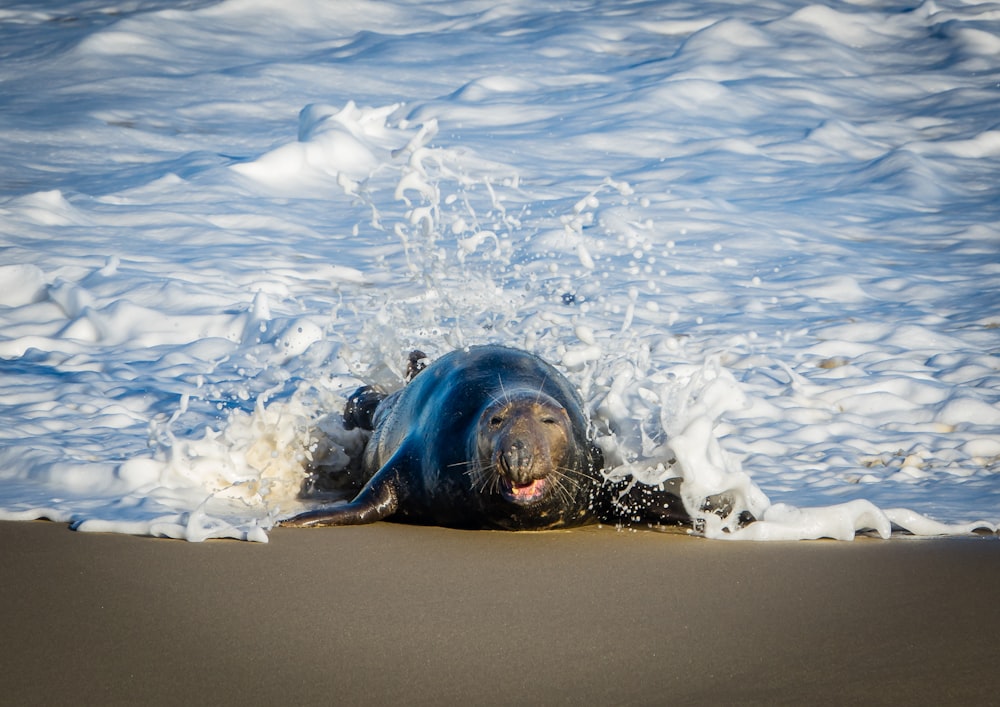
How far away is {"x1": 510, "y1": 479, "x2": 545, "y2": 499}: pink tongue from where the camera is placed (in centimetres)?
455

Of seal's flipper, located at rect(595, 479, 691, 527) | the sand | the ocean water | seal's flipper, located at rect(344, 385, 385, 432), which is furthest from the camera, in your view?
seal's flipper, located at rect(344, 385, 385, 432)

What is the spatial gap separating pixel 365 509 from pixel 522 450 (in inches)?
32.9

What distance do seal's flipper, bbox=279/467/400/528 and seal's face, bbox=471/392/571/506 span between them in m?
0.45

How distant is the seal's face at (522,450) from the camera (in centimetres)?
444

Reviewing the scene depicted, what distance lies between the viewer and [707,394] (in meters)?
5.18

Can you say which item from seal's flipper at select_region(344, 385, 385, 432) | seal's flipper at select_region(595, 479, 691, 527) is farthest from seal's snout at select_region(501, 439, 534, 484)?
seal's flipper at select_region(344, 385, 385, 432)

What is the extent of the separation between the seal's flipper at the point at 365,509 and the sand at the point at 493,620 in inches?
6.9

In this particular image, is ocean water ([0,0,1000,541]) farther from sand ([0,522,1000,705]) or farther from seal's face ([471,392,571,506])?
seal's face ([471,392,571,506])

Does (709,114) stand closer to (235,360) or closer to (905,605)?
(235,360)

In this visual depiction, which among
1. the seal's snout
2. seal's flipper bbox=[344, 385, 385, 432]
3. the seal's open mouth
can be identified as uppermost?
the seal's snout

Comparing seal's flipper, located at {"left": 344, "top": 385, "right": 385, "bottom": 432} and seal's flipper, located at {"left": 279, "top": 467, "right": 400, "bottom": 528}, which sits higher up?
seal's flipper, located at {"left": 279, "top": 467, "right": 400, "bottom": 528}

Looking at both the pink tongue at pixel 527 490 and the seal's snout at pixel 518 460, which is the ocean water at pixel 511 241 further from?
the seal's snout at pixel 518 460

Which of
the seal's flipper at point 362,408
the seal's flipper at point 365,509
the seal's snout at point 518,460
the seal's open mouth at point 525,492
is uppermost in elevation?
the seal's snout at point 518,460

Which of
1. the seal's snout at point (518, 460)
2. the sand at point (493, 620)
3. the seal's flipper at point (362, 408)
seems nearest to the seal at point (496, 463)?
the seal's snout at point (518, 460)
